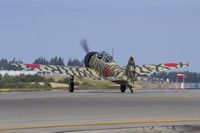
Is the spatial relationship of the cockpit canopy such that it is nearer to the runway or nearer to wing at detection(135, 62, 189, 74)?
wing at detection(135, 62, 189, 74)

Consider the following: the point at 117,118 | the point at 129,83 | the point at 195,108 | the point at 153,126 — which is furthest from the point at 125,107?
the point at 129,83

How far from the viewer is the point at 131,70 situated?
5225 cm

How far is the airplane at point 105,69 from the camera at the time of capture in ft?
172

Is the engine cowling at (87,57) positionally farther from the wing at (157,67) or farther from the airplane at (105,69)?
the wing at (157,67)

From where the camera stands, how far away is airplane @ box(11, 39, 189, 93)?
172 ft

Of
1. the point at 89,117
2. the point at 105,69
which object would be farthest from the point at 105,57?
the point at 89,117

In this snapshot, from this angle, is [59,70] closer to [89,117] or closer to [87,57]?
[87,57]

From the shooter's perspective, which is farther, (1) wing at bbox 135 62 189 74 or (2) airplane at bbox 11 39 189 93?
(1) wing at bbox 135 62 189 74

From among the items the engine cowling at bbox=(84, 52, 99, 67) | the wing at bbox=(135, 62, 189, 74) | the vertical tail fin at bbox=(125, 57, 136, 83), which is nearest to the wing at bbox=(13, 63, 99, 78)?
the engine cowling at bbox=(84, 52, 99, 67)

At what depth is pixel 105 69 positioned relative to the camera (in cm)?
5772

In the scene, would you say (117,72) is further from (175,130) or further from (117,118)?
(175,130)

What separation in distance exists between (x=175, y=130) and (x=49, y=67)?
4192cm

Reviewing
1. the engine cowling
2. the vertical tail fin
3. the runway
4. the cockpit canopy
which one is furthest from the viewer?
the engine cowling

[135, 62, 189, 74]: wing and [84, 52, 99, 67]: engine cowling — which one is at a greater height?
[84, 52, 99, 67]: engine cowling
